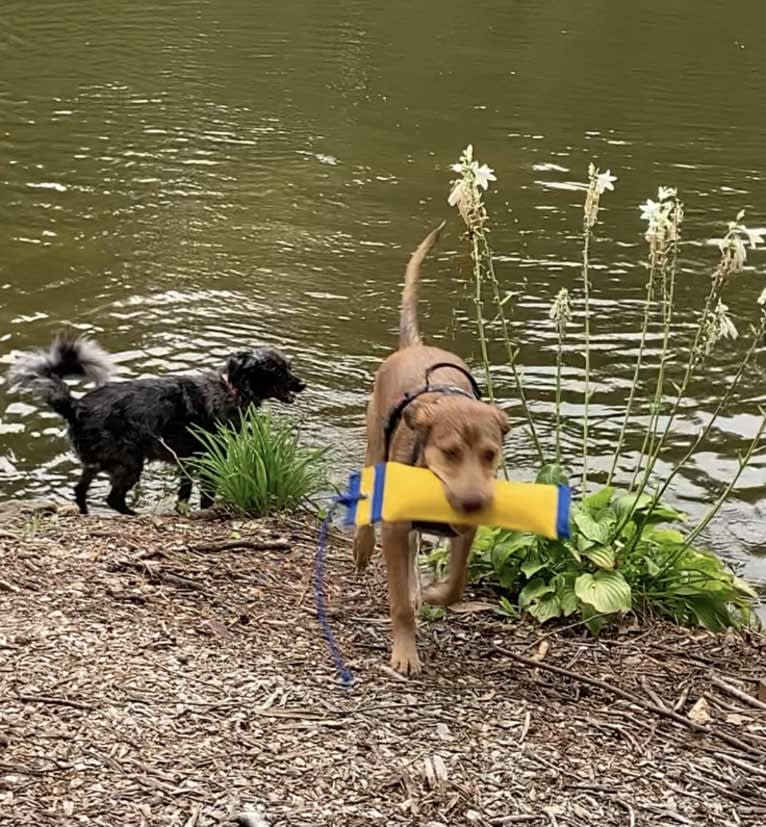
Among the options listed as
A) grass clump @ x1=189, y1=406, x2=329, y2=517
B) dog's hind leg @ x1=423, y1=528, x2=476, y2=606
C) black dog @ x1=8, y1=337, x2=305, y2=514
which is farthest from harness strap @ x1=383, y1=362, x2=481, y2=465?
black dog @ x1=8, y1=337, x2=305, y2=514

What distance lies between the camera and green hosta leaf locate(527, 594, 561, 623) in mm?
5223

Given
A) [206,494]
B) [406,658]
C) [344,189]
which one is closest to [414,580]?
[406,658]

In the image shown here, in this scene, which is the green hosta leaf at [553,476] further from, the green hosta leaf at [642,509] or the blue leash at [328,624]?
the blue leash at [328,624]

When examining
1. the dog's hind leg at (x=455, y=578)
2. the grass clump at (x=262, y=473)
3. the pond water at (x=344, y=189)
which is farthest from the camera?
the pond water at (x=344, y=189)

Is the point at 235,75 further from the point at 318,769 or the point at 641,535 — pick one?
the point at 318,769

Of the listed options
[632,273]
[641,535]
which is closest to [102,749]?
[641,535]

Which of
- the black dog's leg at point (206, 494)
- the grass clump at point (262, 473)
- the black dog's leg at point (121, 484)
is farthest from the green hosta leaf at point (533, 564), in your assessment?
the black dog's leg at point (121, 484)

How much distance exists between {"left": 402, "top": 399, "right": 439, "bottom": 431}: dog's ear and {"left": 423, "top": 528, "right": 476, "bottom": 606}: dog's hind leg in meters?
0.47

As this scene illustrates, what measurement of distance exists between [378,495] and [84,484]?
363 centimetres

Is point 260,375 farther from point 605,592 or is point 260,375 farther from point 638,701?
point 638,701

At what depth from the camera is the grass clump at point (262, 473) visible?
6.70 m

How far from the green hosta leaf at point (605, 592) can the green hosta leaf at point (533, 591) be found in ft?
0.48

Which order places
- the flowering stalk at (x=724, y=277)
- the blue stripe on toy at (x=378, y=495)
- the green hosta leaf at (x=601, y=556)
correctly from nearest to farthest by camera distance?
the blue stripe on toy at (x=378, y=495), the flowering stalk at (x=724, y=277), the green hosta leaf at (x=601, y=556)

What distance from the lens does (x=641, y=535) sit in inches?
218
